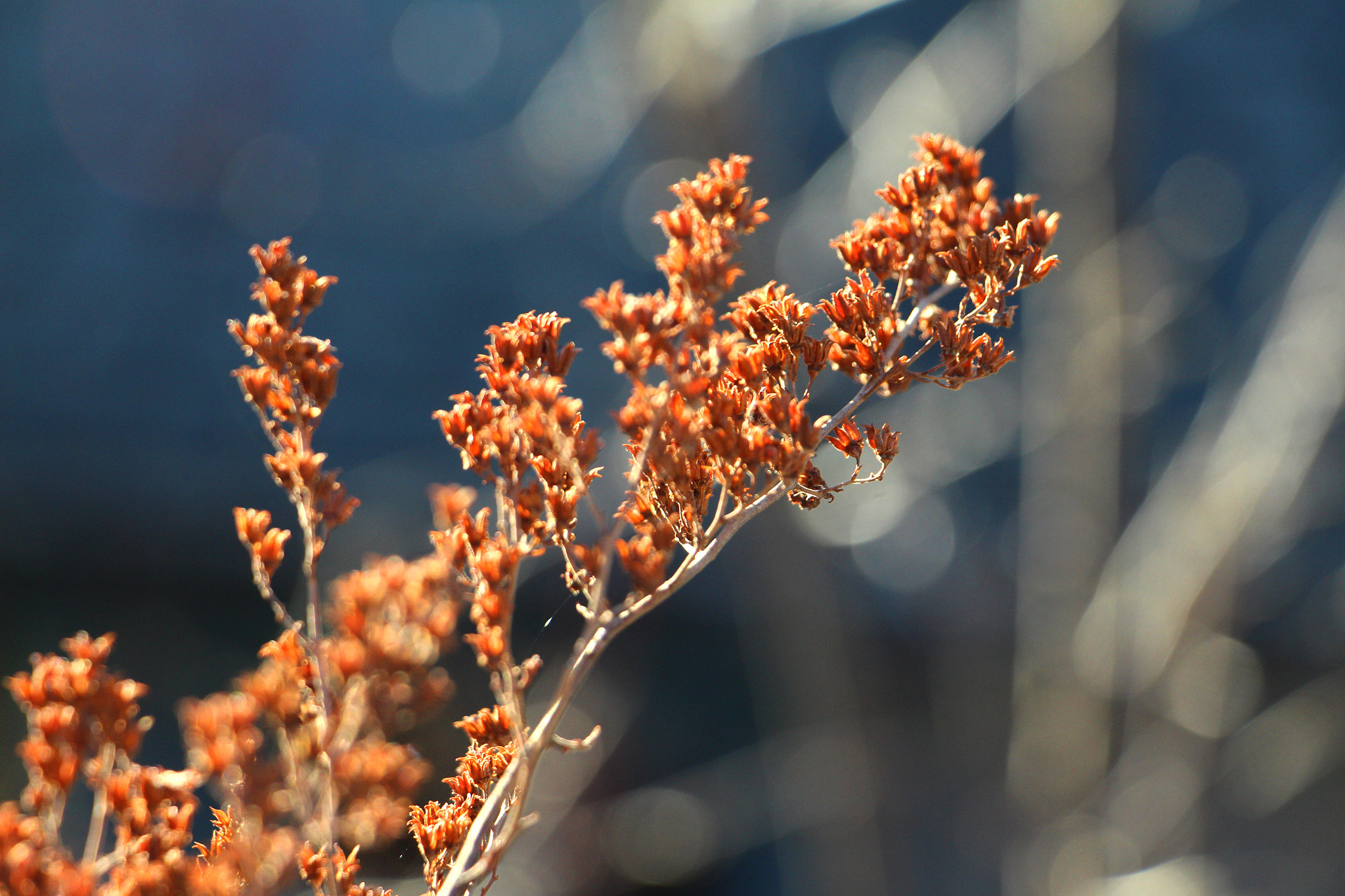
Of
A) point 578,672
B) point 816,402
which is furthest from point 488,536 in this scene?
point 816,402

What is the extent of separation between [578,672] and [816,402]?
2.42 metres

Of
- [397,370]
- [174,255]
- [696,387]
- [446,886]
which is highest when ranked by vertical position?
[174,255]

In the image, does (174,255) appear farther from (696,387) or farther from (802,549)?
(696,387)

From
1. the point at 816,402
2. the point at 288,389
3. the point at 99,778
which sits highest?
the point at 816,402

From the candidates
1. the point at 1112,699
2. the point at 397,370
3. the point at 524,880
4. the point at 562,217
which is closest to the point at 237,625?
the point at 397,370

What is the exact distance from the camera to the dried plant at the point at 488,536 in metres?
0.34

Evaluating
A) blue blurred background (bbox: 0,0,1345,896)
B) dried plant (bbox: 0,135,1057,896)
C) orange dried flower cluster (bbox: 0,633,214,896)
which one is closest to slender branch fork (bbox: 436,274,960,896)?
dried plant (bbox: 0,135,1057,896)

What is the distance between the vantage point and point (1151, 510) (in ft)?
7.72

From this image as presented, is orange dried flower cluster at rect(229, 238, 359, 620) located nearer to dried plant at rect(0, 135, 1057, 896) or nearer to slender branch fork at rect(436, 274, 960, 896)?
dried plant at rect(0, 135, 1057, 896)

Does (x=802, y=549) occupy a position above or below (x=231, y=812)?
above

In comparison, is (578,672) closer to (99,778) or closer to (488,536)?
(488,536)

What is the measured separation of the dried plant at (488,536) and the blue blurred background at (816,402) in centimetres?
166

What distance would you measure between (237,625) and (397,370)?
41.3 inches

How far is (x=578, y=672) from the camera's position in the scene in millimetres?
385
